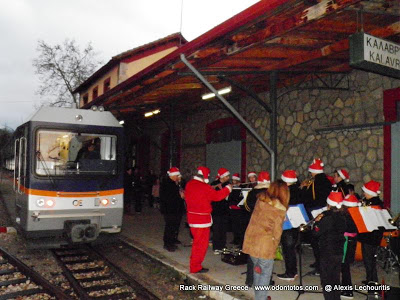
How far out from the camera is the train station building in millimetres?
4914

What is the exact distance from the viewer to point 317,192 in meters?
6.34

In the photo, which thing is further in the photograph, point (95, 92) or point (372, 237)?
point (95, 92)

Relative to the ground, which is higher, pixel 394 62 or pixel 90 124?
pixel 394 62

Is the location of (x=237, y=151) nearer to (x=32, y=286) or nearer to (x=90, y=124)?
(x=90, y=124)

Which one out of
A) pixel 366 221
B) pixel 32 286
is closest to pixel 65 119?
pixel 32 286

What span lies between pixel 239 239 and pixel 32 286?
423 centimetres

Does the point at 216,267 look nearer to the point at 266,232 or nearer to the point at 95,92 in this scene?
the point at 266,232

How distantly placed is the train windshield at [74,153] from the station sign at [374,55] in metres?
5.12

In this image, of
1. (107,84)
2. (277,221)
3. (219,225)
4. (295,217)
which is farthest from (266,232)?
(107,84)

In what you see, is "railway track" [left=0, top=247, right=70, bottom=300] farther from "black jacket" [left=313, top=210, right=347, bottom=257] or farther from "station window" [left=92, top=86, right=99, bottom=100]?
"station window" [left=92, top=86, right=99, bottom=100]

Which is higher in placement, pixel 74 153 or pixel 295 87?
pixel 295 87

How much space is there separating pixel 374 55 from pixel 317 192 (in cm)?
250

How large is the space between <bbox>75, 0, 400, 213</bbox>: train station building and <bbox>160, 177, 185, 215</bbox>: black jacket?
80.9 inches

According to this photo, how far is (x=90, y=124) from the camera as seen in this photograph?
785 centimetres
